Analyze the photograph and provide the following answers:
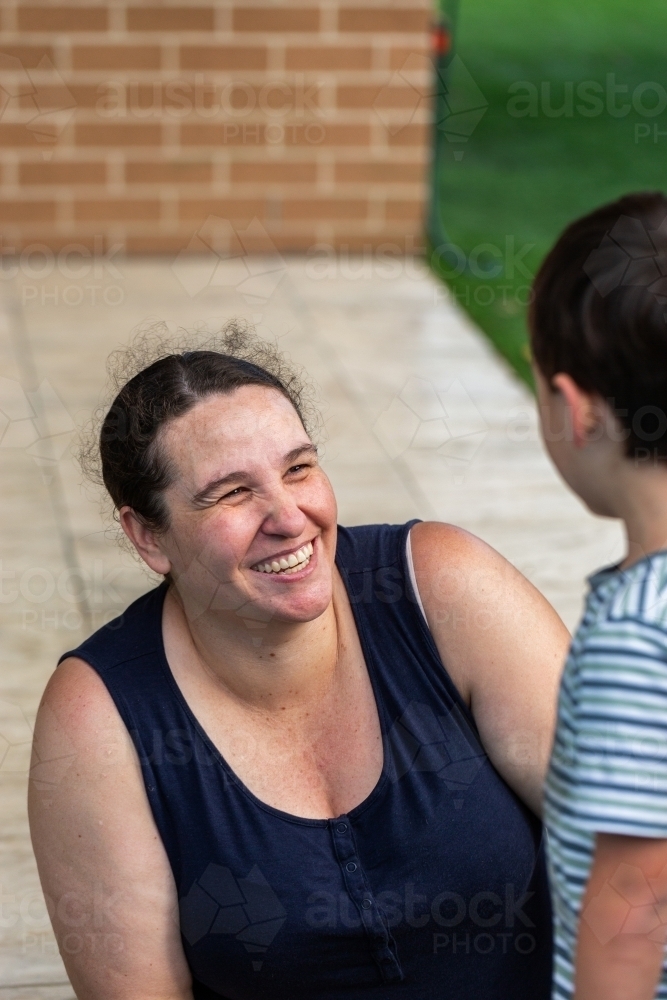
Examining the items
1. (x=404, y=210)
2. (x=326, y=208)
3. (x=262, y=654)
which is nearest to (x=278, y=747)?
(x=262, y=654)

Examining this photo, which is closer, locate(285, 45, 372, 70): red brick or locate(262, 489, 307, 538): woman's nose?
locate(262, 489, 307, 538): woman's nose

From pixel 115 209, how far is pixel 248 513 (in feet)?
15.8

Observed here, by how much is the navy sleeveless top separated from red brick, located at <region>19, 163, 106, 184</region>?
473 centimetres

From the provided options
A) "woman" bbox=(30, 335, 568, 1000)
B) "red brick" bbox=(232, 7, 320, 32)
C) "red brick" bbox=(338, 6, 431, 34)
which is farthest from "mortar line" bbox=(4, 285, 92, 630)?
"red brick" bbox=(338, 6, 431, 34)

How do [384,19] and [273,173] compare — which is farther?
[273,173]

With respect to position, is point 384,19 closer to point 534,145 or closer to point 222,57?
point 222,57

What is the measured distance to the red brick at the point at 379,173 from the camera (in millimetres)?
6496

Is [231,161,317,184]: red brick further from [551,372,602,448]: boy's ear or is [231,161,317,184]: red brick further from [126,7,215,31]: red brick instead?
[551,372,602,448]: boy's ear

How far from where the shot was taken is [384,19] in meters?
6.29

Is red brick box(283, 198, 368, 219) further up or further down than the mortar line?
further up

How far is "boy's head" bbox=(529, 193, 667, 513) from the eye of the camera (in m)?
1.08

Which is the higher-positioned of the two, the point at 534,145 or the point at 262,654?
the point at 262,654

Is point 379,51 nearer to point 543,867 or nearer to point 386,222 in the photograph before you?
point 386,222

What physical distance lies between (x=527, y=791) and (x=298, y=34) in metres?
5.01
